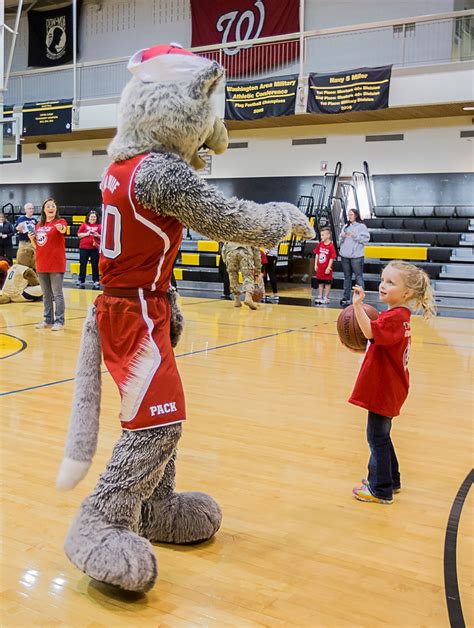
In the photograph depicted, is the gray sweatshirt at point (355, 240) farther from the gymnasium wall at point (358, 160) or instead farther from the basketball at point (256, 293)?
the gymnasium wall at point (358, 160)

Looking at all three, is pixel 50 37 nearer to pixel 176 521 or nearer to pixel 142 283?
pixel 142 283

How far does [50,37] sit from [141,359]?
63.9 feet

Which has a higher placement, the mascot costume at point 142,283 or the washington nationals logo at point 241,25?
the washington nationals logo at point 241,25

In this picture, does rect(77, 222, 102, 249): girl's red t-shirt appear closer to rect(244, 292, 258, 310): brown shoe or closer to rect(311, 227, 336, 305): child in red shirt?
rect(244, 292, 258, 310): brown shoe

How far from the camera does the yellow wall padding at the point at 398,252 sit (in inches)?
506

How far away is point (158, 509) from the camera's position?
2457 millimetres

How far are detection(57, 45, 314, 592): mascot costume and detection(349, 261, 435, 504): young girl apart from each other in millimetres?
772

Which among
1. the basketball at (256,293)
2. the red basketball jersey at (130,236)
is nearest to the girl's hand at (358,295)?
the red basketball jersey at (130,236)

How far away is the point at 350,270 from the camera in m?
11.4

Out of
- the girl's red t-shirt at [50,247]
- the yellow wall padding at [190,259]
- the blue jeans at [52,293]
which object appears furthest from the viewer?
the yellow wall padding at [190,259]

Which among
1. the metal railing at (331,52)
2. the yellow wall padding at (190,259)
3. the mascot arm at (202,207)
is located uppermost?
the metal railing at (331,52)

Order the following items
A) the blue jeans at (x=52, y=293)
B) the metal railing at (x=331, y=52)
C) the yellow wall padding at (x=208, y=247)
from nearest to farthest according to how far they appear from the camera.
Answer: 1. the blue jeans at (x=52, y=293)
2. the metal railing at (x=331, y=52)
3. the yellow wall padding at (x=208, y=247)

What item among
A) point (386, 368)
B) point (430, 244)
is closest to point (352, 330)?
point (386, 368)

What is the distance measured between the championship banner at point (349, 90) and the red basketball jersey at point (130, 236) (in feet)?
38.6
